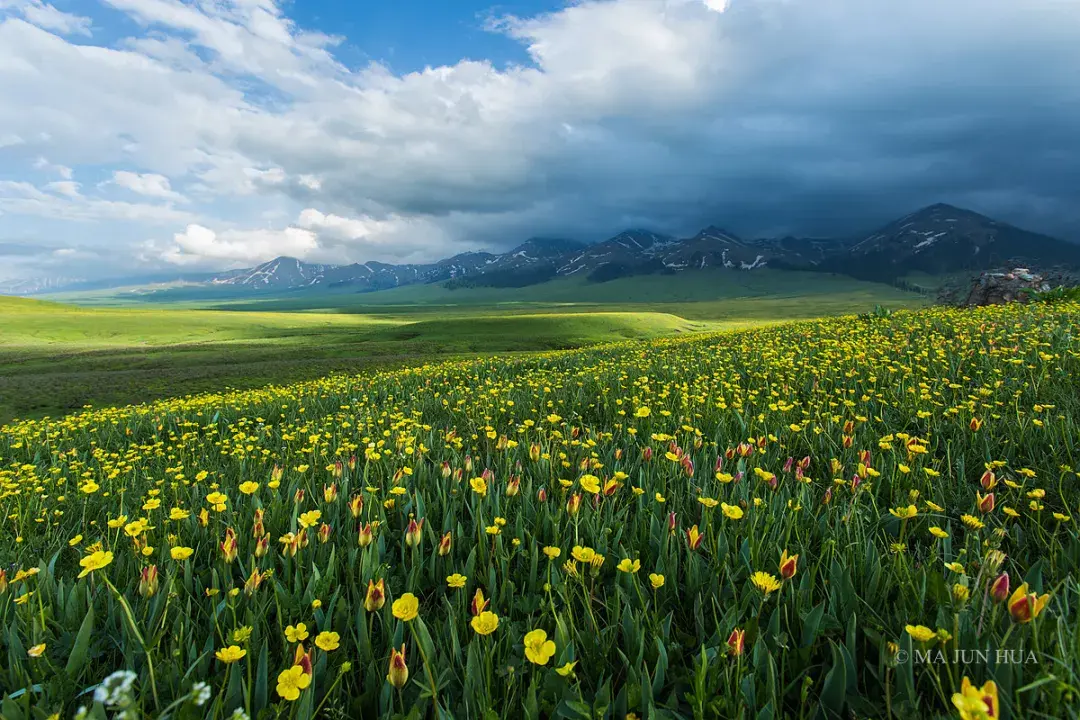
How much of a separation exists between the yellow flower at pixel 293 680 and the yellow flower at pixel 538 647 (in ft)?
2.64

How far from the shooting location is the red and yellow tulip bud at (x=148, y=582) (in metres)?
2.43

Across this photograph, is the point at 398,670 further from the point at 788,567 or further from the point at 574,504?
the point at 788,567

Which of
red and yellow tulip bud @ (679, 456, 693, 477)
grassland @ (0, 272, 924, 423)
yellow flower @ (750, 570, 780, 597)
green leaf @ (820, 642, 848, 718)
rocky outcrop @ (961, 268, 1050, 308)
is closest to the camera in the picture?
green leaf @ (820, 642, 848, 718)

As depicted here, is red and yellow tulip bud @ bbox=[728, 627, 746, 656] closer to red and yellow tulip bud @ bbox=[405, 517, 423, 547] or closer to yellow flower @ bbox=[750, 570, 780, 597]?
yellow flower @ bbox=[750, 570, 780, 597]

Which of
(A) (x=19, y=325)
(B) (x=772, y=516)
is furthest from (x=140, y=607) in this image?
(A) (x=19, y=325)

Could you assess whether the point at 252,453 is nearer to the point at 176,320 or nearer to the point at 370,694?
the point at 370,694

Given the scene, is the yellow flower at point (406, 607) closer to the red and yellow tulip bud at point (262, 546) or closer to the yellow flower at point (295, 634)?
the yellow flower at point (295, 634)

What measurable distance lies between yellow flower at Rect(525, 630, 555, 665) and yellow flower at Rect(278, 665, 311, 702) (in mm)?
804

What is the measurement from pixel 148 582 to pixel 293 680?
1.25 m

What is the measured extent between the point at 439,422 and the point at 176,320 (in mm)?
161515

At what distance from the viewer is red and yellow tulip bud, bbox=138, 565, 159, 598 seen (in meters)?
2.43

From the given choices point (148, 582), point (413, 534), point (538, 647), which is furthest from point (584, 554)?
point (148, 582)

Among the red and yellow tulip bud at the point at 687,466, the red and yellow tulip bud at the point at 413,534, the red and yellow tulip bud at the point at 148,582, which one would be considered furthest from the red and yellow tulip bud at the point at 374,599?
the red and yellow tulip bud at the point at 687,466

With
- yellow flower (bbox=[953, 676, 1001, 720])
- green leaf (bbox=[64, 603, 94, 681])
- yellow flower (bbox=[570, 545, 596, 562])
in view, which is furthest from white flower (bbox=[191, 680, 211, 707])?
yellow flower (bbox=[953, 676, 1001, 720])
